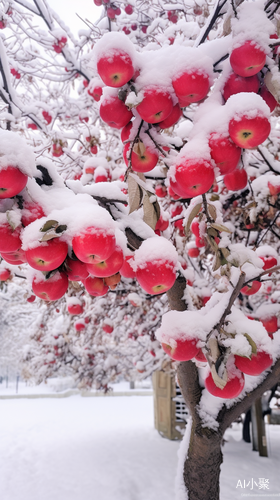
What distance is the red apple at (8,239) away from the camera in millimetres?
978

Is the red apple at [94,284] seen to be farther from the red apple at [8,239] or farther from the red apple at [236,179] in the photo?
the red apple at [236,179]

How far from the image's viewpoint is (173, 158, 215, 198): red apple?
0.91 metres

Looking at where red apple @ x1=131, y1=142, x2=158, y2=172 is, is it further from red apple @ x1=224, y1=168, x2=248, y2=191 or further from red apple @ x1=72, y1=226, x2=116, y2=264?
red apple @ x1=224, y1=168, x2=248, y2=191

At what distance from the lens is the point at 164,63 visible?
1029 millimetres

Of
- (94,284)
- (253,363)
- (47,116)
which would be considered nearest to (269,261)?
(253,363)

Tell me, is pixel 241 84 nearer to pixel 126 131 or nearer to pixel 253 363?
pixel 126 131

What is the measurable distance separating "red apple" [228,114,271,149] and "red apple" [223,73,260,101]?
0.17 metres

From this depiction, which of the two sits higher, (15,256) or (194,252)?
(15,256)

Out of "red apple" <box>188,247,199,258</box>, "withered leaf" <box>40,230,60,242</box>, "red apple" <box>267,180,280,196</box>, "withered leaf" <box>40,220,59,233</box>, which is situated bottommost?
"red apple" <box>188,247,199,258</box>

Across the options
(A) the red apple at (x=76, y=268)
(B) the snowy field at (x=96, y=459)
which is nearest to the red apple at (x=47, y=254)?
(A) the red apple at (x=76, y=268)

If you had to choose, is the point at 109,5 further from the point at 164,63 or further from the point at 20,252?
the point at 20,252

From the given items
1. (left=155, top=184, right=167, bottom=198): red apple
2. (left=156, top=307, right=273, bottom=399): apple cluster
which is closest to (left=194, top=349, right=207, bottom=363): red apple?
(left=156, top=307, right=273, bottom=399): apple cluster

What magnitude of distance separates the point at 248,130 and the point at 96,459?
6.21 m

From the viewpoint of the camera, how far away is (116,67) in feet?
3.19
